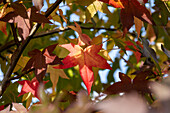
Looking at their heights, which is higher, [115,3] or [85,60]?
[115,3]

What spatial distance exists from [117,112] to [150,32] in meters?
1.11

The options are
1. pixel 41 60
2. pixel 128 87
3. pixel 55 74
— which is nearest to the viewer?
pixel 128 87

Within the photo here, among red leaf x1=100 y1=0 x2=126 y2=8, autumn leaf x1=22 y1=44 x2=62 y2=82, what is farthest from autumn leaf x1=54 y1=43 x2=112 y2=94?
red leaf x1=100 y1=0 x2=126 y2=8

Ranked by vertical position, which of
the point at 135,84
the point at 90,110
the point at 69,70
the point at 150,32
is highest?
the point at 90,110

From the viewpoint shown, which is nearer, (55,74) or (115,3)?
(115,3)

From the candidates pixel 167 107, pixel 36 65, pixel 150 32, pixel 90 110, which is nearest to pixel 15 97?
pixel 36 65

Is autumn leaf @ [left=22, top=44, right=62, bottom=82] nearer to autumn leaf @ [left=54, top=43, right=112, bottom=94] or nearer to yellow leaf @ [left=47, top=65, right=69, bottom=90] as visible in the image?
autumn leaf @ [left=54, top=43, right=112, bottom=94]

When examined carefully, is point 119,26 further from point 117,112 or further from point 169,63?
point 117,112

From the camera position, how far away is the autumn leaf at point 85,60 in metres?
0.61

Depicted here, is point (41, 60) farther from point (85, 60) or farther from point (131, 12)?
point (131, 12)

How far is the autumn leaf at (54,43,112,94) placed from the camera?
61cm

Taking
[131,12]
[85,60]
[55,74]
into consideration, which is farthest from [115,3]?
[55,74]

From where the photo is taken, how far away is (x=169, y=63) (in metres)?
0.85

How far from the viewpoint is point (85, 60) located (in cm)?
64
